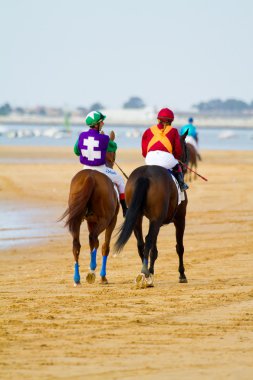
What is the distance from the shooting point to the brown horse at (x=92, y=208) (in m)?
13.3

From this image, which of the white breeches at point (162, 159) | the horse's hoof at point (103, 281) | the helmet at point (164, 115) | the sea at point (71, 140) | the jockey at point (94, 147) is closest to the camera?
the horse's hoof at point (103, 281)

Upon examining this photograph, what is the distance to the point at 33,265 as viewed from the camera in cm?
1580

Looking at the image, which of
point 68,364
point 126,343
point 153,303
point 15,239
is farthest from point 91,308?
point 15,239

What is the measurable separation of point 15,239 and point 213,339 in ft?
33.3

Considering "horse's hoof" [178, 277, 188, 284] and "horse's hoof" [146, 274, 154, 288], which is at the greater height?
"horse's hoof" [146, 274, 154, 288]

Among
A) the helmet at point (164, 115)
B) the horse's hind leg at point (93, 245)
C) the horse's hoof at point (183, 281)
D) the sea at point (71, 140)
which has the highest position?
the helmet at point (164, 115)

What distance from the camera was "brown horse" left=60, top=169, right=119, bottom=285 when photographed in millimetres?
13258

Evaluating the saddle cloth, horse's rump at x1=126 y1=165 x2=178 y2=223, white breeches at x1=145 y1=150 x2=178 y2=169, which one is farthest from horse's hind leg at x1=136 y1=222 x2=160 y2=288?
white breeches at x1=145 y1=150 x2=178 y2=169

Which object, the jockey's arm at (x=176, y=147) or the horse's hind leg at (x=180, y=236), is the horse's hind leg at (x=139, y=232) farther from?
the jockey's arm at (x=176, y=147)

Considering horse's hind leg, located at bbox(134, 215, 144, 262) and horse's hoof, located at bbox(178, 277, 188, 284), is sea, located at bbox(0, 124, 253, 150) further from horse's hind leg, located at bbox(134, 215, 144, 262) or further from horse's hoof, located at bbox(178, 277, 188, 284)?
horse's hoof, located at bbox(178, 277, 188, 284)

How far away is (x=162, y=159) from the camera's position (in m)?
13.6

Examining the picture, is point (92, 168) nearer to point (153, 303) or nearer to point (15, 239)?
point (153, 303)

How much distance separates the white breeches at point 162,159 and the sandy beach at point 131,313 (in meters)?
1.31

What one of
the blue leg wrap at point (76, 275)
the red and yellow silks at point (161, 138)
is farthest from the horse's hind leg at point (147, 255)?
the red and yellow silks at point (161, 138)
